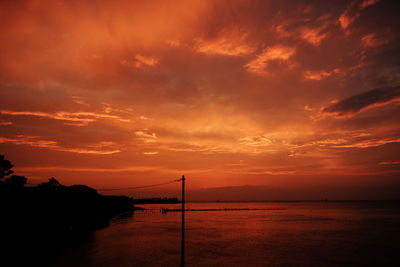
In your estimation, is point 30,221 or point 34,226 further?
point 34,226

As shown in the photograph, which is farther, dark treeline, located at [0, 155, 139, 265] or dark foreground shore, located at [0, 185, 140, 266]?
dark treeline, located at [0, 155, 139, 265]

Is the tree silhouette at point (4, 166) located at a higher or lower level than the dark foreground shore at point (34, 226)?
higher

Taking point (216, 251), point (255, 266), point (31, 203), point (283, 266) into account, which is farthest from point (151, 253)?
point (31, 203)

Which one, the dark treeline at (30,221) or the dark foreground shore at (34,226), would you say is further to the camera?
the dark treeline at (30,221)

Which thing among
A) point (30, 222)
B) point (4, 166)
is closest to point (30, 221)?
point (30, 222)

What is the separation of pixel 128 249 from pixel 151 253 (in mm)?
4925

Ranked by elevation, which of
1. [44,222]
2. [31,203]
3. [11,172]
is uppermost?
[11,172]

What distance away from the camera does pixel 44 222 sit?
168 ft

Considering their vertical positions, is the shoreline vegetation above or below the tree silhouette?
below

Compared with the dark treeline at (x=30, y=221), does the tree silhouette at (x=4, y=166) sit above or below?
above

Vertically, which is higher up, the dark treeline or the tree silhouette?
the tree silhouette

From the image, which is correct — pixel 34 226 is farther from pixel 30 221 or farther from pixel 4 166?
pixel 4 166

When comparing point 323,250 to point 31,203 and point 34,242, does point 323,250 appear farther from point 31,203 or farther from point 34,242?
point 31,203

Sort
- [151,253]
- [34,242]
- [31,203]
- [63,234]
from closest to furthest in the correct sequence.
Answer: [151,253], [34,242], [31,203], [63,234]
